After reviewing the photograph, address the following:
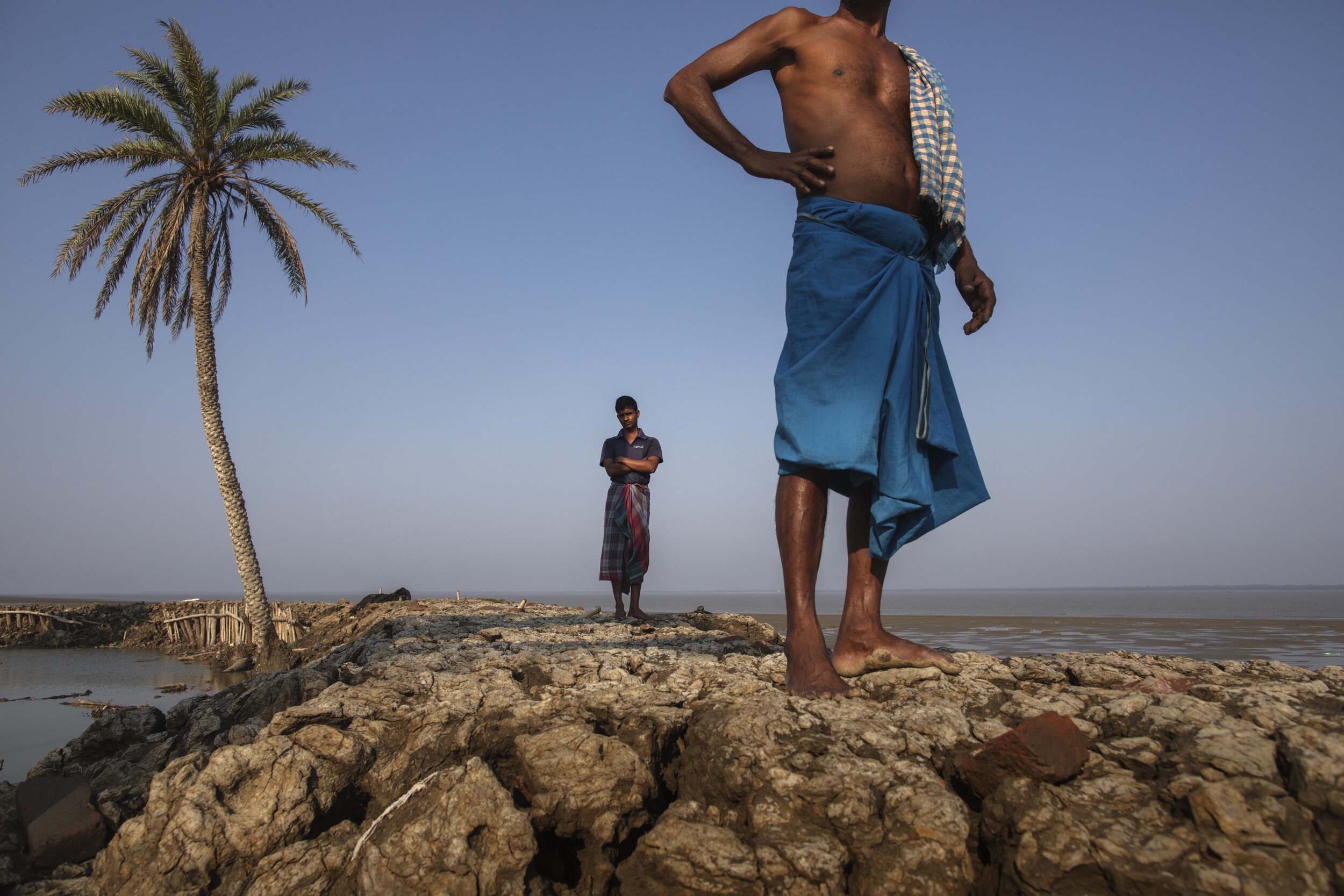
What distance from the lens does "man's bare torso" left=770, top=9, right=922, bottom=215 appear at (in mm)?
2512

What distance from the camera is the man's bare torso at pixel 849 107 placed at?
2.51 meters

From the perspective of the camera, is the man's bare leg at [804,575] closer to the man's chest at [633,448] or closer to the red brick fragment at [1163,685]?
the red brick fragment at [1163,685]

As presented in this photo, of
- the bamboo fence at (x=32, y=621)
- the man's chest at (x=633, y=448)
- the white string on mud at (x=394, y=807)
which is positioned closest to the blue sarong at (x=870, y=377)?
the white string on mud at (x=394, y=807)

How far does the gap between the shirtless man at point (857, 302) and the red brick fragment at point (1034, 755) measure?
0.51 m

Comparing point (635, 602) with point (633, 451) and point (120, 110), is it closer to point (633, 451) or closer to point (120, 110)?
point (633, 451)

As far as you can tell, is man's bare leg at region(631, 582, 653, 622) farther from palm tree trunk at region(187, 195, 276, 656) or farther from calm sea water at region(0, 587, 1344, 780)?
palm tree trunk at region(187, 195, 276, 656)

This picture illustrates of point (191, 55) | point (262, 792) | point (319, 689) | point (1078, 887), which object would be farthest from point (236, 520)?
point (1078, 887)

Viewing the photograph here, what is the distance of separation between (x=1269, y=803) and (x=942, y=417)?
54.9 inches

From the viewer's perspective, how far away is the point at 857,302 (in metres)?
2.39

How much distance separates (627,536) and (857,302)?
4678 millimetres

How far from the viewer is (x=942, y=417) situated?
2.56 meters

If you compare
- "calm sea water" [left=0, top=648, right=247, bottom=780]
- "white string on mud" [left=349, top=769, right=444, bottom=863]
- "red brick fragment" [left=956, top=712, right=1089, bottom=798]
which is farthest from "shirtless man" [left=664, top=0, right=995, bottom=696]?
"calm sea water" [left=0, top=648, right=247, bottom=780]

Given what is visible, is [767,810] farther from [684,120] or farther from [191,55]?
[191,55]

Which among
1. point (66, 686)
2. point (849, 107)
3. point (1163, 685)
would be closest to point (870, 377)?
point (849, 107)
